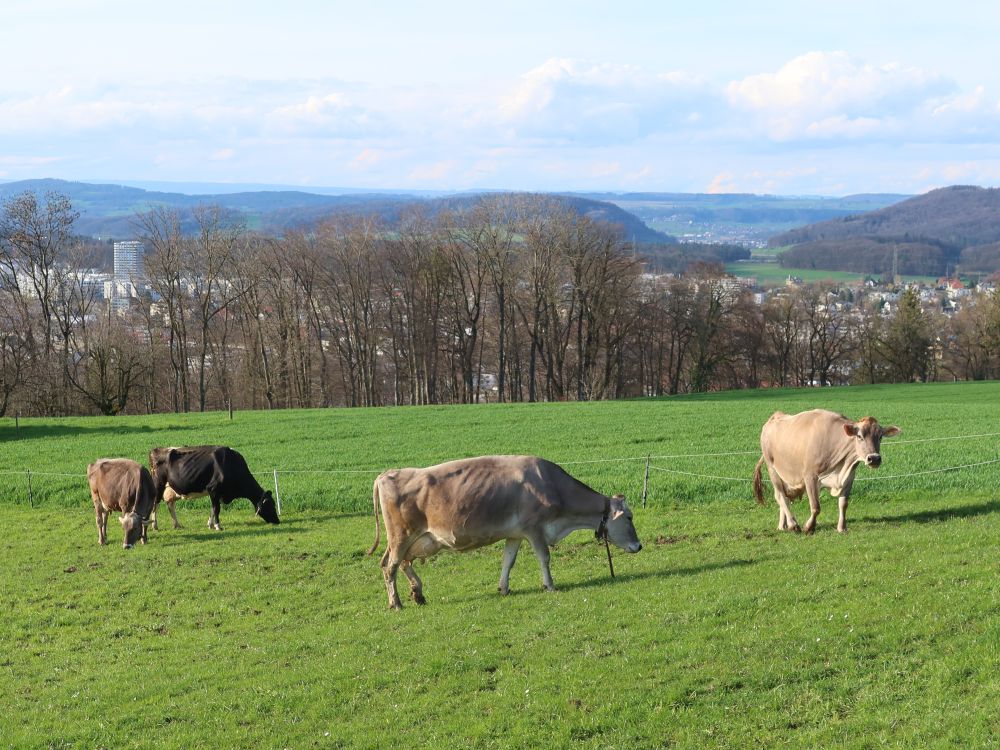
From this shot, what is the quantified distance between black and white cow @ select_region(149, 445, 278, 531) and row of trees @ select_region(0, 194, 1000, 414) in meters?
46.2

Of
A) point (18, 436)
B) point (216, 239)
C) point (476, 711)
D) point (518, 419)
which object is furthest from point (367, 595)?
point (216, 239)

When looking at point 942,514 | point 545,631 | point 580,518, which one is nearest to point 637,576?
point 580,518

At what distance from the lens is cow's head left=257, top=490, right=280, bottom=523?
2448 cm

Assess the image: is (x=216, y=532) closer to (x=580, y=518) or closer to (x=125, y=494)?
(x=125, y=494)

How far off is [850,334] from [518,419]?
172 ft

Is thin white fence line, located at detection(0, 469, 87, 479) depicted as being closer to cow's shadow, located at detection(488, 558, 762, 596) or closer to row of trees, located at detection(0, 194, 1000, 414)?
cow's shadow, located at detection(488, 558, 762, 596)

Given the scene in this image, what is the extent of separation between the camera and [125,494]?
74.0 feet

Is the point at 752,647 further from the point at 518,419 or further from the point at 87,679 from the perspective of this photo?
the point at 518,419

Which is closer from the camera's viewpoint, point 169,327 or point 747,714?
point 747,714

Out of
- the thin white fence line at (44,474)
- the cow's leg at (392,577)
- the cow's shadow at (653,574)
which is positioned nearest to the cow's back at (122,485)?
the thin white fence line at (44,474)

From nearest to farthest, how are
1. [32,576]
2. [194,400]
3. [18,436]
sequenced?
[32,576] → [18,436] → [194,400]

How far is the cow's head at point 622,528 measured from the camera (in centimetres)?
1559

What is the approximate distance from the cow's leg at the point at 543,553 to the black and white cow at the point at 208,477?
11.3 m

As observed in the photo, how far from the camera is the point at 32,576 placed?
787 inches
